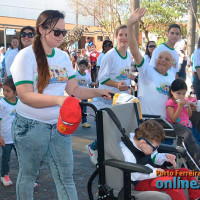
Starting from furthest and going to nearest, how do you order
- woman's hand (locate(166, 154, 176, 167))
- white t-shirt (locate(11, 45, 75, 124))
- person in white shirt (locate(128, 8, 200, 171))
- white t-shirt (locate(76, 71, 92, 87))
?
white t-shirt (locate(76, 71, 92, 87))
person in white shirt (locate(128, 8, 200, 171))
woman's hand (locate(166, 154, 176, 167))
white t-shirt (locate(11, 45, 75, 124))

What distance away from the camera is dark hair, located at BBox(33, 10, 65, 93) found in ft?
8.76

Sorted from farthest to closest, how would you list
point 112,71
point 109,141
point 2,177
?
point 112,71 → point 2,177 → point 109,141

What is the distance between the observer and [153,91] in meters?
4.46

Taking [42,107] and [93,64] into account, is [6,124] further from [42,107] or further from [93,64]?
[93,64]

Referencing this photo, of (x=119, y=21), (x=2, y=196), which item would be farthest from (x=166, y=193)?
(x=119, y=21)

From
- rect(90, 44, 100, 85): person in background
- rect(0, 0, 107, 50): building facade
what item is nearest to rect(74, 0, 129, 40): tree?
rect(0, 0, 107, 50): building facade

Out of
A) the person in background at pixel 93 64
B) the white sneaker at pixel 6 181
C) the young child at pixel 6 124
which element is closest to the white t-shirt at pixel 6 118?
the young child at pixel 6 124

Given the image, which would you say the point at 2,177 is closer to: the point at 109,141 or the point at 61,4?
the point at 109,141

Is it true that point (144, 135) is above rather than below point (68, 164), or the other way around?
above

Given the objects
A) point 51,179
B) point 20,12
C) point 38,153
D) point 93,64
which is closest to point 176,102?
point 51,179

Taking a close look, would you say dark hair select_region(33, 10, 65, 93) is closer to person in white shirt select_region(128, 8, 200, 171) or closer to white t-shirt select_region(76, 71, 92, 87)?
person in white shirt select_region(128, 8, 200, 171)

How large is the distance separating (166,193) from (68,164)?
84cm

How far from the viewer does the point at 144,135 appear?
3062 millimetres

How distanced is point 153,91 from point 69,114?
227 cm
